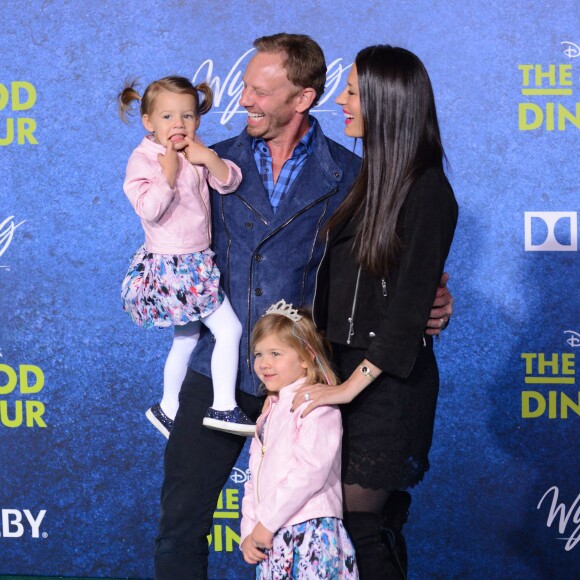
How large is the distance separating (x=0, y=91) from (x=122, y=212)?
67 cm

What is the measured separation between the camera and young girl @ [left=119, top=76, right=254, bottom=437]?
2781 mm

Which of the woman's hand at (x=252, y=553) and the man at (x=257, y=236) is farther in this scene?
the man at (x=257, y=236)

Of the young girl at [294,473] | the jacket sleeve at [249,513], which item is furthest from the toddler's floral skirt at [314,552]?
the jacket sleeve at [249,513]

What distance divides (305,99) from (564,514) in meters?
2.04

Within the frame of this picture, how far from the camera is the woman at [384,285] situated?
2.37 m

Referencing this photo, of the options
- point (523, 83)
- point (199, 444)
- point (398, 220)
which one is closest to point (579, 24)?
point (523, 83)

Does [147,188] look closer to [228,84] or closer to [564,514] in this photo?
[228,84]

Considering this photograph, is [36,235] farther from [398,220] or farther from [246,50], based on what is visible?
[398,220]

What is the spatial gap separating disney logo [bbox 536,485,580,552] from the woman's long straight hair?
1.94 metres

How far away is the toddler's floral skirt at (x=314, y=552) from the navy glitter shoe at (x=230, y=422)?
335 millimetres

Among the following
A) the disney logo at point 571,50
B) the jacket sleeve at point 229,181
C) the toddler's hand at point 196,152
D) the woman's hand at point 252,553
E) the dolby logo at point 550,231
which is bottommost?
the woman's hand at point 252,553

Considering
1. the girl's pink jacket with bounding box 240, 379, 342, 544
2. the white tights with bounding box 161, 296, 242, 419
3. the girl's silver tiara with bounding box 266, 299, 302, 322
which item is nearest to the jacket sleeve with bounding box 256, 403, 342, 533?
the girl's pink jacket with bounding box 240, 379, 342, 544

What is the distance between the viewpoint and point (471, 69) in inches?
151

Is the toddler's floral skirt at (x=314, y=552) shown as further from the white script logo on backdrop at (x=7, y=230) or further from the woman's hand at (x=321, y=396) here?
the white script logo on backdrop at (x=7, y=230)
